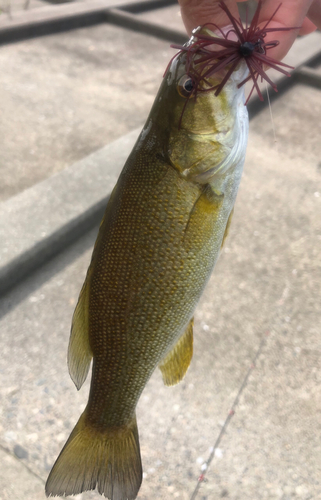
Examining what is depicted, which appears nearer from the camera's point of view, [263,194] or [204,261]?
[204,261]

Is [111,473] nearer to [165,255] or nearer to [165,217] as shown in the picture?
[165,255]

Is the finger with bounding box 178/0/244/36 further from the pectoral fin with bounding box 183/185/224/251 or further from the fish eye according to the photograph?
the pectoral fin with bounding box 183/185/224/251

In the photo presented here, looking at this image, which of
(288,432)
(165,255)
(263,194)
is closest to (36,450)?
(288,432)

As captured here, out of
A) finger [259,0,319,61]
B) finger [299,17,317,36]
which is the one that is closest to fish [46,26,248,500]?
finger [259,0,319,61]

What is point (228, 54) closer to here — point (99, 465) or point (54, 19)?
point (99, 465)

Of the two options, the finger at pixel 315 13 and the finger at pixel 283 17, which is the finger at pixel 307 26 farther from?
the finger at pixel 283 17
